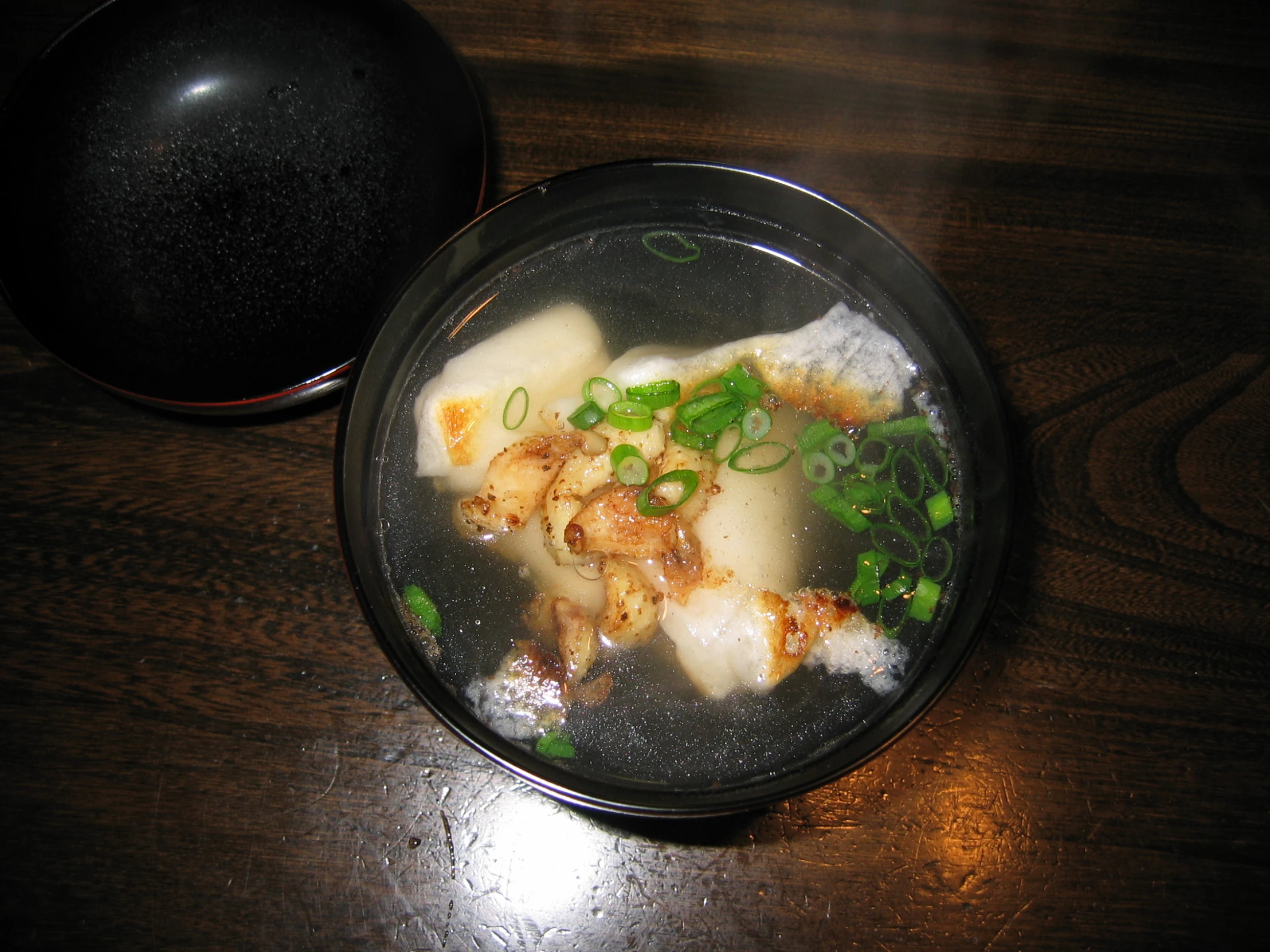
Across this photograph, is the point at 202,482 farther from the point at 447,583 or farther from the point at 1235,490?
the point at 1235,490

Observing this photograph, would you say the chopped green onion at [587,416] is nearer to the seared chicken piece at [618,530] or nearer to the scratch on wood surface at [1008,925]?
the seared chicken piece at [618,530]

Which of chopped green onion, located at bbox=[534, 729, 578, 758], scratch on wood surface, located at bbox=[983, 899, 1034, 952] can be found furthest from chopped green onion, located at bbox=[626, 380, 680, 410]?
scratch on wood surface, located at bbox=[983, 899, 1034, 952]

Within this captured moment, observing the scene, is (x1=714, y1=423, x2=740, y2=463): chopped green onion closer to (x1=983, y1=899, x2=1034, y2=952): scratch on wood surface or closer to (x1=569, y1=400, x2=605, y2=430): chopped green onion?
(x1=569, y1=400, x2=605, y2=430): chopped green onion

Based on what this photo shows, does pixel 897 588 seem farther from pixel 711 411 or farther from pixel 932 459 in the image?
pixel 711 411

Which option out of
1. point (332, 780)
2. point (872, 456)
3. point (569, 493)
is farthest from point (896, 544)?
point (332, 780)

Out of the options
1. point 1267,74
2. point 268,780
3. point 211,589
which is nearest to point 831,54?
point 1267,74

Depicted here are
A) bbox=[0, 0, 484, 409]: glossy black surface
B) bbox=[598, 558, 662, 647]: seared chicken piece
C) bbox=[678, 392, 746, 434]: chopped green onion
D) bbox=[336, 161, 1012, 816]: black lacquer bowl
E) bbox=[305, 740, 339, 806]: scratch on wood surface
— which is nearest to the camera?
bbox=[336, 161, 1012, 816]: black lacquer bowl

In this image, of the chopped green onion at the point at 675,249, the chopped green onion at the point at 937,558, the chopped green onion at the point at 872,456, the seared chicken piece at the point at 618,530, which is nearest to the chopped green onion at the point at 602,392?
the seared chicken piece at the point at 618,530
